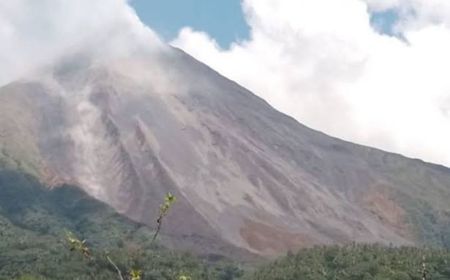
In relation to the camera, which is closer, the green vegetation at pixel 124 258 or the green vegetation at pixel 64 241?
the green vegetation at pixel 124 258

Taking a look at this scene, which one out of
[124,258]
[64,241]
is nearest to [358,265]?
[124,258]

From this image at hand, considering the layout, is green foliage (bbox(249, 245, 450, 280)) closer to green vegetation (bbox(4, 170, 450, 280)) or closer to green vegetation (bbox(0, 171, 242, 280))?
green vegetation (bbox(4, 170, 450, 280))

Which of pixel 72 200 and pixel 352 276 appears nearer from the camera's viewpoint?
pixel 352 276

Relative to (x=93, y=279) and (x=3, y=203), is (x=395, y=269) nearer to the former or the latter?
(x=93, y=279)

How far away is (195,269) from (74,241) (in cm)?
11906

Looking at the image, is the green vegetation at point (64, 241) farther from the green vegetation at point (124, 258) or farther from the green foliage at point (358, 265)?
the green foliage at point (358, 265)

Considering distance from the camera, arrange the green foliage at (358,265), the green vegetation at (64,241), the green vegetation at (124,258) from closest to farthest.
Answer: the green foliage at (358,265) → the green vegetation at (124,258) → the green vegetation at (64,241)

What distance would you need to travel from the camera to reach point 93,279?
10812cm

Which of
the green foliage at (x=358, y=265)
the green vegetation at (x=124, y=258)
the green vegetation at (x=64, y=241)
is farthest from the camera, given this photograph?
the green vegetation at (x=64, y=241)

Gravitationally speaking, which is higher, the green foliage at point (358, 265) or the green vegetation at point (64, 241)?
the green foliage at point (358, 265)

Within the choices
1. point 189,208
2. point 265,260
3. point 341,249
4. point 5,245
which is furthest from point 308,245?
point 5,245

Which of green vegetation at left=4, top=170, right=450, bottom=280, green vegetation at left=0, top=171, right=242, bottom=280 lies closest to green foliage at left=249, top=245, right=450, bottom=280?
green vegetation at left=4, top=170, right=450, bottom=280

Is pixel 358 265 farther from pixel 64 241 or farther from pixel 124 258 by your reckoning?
pixel 64 241

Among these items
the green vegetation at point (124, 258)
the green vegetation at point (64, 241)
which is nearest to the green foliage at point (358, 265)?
the green vegetation at point (124, 258)
